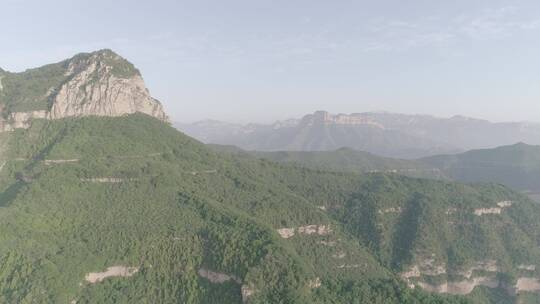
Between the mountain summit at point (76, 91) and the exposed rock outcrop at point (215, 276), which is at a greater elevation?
the mountain summit at point (76, 91)

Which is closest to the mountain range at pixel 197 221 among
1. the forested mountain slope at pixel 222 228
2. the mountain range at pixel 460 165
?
the forested mountain slope at pixel 222 228

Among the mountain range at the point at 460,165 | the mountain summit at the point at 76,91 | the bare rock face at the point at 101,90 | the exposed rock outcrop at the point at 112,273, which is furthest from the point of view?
the mountain range at the point at 460,165

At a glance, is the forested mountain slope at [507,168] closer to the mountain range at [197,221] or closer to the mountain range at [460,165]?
the mountain range at [460,165]

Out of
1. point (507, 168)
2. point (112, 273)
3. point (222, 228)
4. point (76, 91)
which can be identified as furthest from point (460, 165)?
point (112, 273)

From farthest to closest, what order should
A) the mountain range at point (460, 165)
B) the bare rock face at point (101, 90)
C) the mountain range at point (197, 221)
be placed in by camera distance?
the mountain range at point (460, 165)
the bare rock face at point (101, 90)
the mountain range at point (197, 221)

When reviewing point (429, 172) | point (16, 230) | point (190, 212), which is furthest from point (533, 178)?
point (16, 230)

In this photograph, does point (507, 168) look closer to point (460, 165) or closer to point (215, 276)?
point (460, 165)

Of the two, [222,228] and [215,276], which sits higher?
[222,228]

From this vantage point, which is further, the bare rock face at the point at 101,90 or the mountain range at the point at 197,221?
the bare rock face at the point at 101,90
